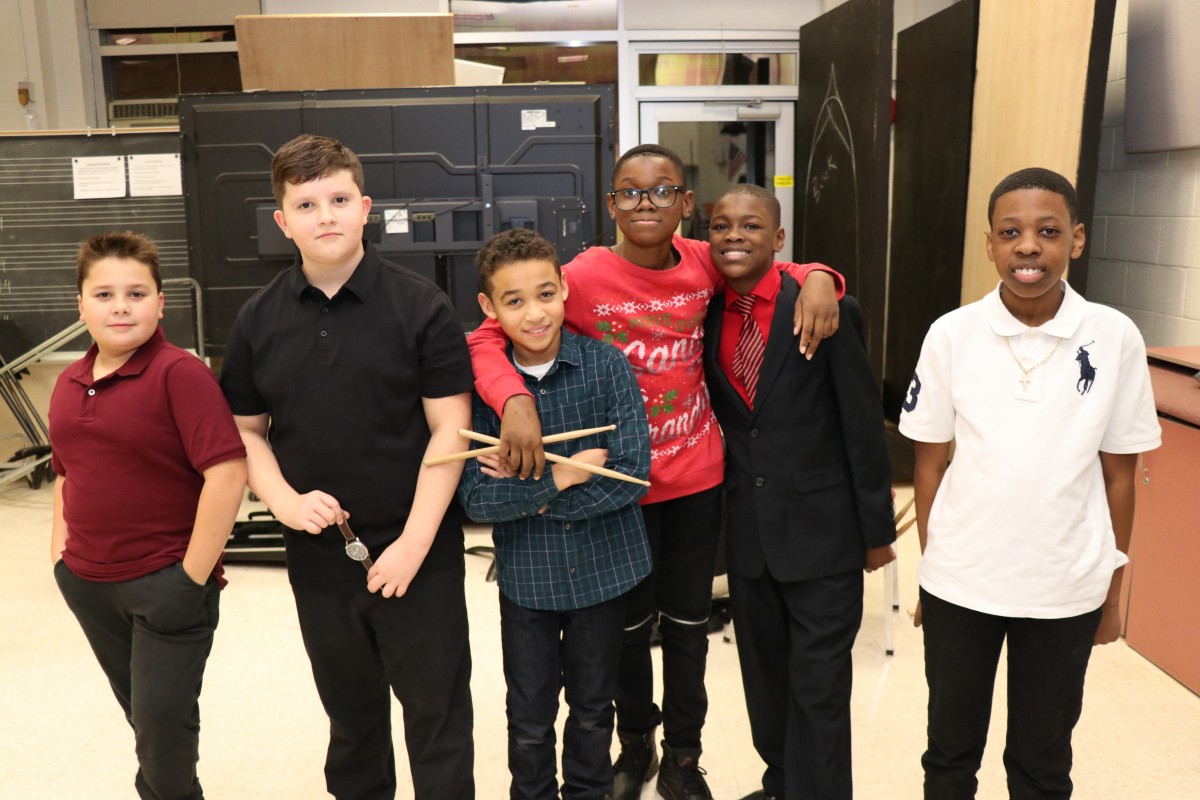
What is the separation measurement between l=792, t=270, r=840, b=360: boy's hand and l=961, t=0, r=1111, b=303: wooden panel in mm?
1817

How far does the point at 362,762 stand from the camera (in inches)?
72.0

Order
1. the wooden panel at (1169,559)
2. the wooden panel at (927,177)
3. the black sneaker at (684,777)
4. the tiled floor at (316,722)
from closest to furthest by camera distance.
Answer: the black sneaker at (684,777)
the tiled floor at (316,722)
the wooden panel at (1169,559)
the wooden panel at (927,177)

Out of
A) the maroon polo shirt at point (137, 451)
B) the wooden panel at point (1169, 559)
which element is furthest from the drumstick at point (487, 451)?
the wooden panel at point (1169, 559)

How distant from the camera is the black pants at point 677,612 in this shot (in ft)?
6.18

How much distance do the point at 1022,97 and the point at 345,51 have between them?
258 centimetres

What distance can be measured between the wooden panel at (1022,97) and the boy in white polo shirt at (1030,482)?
176cm

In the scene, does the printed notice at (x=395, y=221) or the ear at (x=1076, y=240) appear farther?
the printed notice at (x=395, y=221)

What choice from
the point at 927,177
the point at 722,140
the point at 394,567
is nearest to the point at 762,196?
the point at 394,567

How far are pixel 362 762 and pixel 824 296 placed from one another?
1.18 meters

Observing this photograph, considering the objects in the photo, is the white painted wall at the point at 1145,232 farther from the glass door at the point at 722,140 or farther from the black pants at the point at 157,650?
the black pants at the point at 157,650

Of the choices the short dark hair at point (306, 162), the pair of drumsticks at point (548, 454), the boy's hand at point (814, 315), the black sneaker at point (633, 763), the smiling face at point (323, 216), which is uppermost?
the short dark hair at point (306, 162)

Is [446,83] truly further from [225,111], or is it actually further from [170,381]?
[170,381]

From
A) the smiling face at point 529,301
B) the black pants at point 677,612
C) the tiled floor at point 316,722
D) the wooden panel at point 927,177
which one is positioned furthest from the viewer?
the wooden panel at point 927,177

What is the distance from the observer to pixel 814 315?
1696 millimetres
